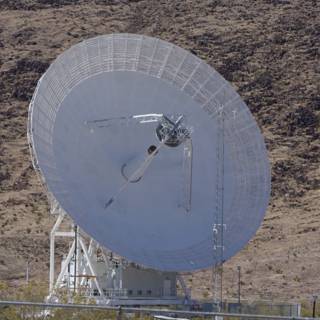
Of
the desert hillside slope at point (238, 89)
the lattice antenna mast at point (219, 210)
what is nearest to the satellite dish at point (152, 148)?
the lattice antenna mast at point (219, 210)

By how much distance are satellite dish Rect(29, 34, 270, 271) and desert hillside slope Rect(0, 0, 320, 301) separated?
30124 mm

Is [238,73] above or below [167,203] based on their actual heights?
above

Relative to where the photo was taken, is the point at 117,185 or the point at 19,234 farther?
the point at 19,234

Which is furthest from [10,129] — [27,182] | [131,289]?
[131,289]

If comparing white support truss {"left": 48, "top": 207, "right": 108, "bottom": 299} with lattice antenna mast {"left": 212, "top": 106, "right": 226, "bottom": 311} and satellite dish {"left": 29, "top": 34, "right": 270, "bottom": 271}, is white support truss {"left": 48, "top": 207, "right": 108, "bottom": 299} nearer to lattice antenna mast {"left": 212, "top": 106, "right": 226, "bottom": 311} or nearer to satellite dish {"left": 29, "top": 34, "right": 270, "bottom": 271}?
satellite dish {"left": 29, "top": 34, "right": 270, "bottom": 271}

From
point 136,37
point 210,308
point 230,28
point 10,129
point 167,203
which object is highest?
point 230,28

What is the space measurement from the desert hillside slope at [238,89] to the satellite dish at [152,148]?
98.8 ft

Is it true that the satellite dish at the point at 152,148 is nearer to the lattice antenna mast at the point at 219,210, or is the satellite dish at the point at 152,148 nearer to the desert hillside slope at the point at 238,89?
the lattice antenna mast at the point at 219,210

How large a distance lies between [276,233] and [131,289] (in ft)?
134

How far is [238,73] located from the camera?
136250mm

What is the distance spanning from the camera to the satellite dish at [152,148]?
218 ft

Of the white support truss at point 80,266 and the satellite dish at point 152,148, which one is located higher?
the satellite dish at point 152,148

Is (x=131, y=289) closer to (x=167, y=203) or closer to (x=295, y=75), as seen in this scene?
(x=167, y=203)

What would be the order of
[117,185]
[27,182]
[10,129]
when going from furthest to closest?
[10,129]
[27,182]
[117,185]
